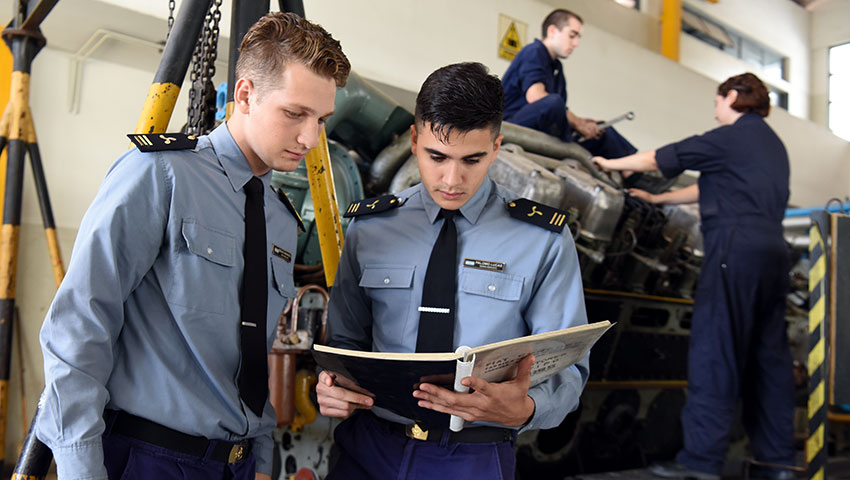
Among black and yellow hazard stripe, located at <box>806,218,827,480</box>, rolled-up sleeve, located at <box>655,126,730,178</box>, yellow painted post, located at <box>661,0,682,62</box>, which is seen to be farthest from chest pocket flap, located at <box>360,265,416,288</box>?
yellow painted post, located at <box>661,0,682,62</box>

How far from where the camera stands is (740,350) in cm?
334

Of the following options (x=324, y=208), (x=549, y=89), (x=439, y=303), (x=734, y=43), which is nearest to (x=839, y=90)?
(x=734, y=43)

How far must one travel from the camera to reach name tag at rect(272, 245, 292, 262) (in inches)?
60.9

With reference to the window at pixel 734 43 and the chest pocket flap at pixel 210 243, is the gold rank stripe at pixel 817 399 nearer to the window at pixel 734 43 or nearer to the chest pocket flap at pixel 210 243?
the chest pocket flap at pixel 210 243

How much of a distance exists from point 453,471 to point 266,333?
55 cm

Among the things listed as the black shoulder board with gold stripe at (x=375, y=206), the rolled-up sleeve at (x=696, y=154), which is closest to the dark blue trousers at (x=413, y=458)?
the black shoulder board with gold stripe at (x=375, y=206)

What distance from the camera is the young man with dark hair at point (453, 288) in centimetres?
158

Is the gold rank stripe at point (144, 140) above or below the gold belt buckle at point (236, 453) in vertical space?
above

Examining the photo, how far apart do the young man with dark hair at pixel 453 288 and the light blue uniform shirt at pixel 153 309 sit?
30 cm

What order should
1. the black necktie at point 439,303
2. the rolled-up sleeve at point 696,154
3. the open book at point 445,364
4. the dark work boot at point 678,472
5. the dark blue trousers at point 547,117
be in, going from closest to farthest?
the open book at point 445,364 < the black necktie at point 439,303 < the dark work boot at point 678,472 < the rolled-up sleeve at point 696,154 < the dark blue trousers at point 547,117

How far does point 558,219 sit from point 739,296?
213cm

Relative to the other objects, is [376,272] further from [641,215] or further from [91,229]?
[641,215]

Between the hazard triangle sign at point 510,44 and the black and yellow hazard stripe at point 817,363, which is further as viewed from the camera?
the hazard triangle sign at point 510,44

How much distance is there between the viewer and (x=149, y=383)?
1.27 m
